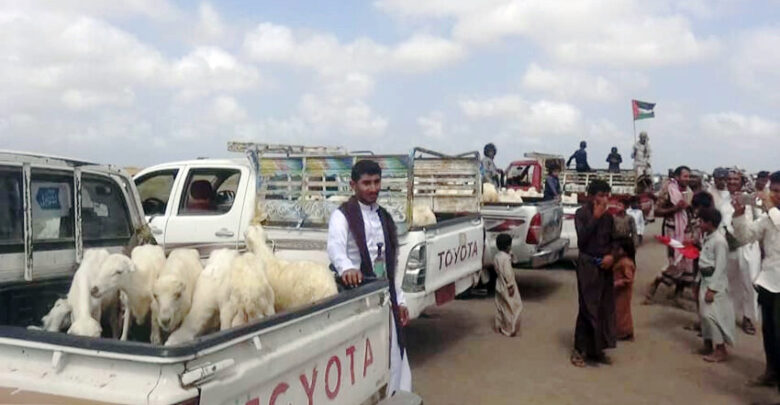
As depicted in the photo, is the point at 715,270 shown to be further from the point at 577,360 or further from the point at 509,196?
the point at 509,196

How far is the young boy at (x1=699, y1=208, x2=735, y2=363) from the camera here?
19.6 feet

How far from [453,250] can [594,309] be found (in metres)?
1.41

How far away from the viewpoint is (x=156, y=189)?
7.28 meters

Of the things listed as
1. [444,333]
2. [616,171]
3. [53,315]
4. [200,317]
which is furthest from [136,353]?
[616,171]

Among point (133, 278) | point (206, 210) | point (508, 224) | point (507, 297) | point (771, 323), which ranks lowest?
point (507, 297)

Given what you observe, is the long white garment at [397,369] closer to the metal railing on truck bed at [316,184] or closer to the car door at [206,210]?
the metal railing on truck bed at [316,184]

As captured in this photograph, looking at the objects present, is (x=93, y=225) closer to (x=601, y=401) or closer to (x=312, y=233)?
(x=312, y=233)

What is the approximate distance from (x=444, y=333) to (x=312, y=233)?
93.9 inches

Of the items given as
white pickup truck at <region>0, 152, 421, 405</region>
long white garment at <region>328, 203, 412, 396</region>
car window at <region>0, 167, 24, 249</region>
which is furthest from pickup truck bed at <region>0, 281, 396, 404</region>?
car window at <region>0, 167, 24, 249</region>

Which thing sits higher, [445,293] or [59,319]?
[59,319]

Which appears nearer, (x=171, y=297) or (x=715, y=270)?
(x=171, y=297)

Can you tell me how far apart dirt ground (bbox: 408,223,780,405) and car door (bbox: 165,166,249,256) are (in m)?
2.33

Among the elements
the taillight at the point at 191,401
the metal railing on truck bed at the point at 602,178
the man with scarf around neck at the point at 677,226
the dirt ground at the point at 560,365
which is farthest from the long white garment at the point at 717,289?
the metal railing on truck bed at the point at 602,178

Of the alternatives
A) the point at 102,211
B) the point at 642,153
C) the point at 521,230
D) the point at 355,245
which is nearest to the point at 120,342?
the point at 355,245
